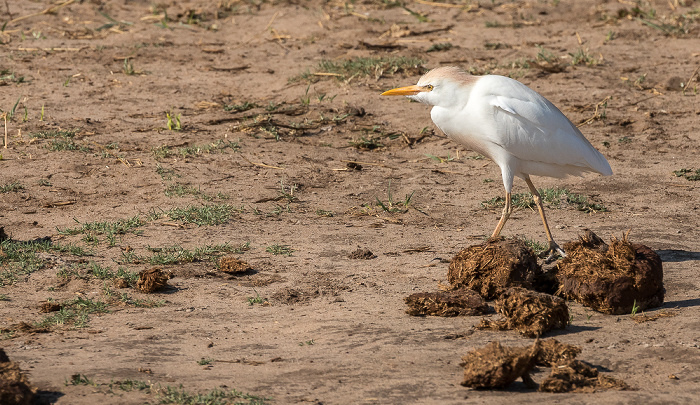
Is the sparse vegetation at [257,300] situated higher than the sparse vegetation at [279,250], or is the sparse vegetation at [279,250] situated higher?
the sparse vegetation at [279,250]

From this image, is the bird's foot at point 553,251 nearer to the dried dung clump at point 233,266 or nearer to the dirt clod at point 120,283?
the dried dung clump at point 233,266

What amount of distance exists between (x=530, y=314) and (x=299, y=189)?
3228mm

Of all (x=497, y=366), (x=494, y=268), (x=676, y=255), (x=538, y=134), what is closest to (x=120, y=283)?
(x=494, y=268)

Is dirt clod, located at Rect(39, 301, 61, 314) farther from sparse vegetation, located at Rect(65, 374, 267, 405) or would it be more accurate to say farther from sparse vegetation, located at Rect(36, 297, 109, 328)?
sparse vegetation, located at Rect(65, 374, 267, 405)

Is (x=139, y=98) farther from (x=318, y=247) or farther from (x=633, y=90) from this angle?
(x=633, y=90)

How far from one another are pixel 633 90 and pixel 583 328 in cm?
540

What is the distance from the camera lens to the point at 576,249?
4.68 metres

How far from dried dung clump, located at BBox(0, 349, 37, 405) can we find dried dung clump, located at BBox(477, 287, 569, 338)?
2.17 meters

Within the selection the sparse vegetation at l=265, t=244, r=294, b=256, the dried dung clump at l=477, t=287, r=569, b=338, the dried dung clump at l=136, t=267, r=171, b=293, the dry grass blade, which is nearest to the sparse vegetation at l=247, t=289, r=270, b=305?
the dried dung clump at l=136, t=267, r=171, b=293

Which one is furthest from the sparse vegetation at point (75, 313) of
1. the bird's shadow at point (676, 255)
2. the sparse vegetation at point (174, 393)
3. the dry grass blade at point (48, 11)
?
the dry grass blade at point (48, 11)

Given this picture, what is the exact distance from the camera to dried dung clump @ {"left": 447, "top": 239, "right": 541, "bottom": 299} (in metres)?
4.58

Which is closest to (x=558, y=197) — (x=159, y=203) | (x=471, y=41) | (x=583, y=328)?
(x=583, y=328)

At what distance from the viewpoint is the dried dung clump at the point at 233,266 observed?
517 cm

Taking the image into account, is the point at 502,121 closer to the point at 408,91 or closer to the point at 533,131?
the point at 533,131
